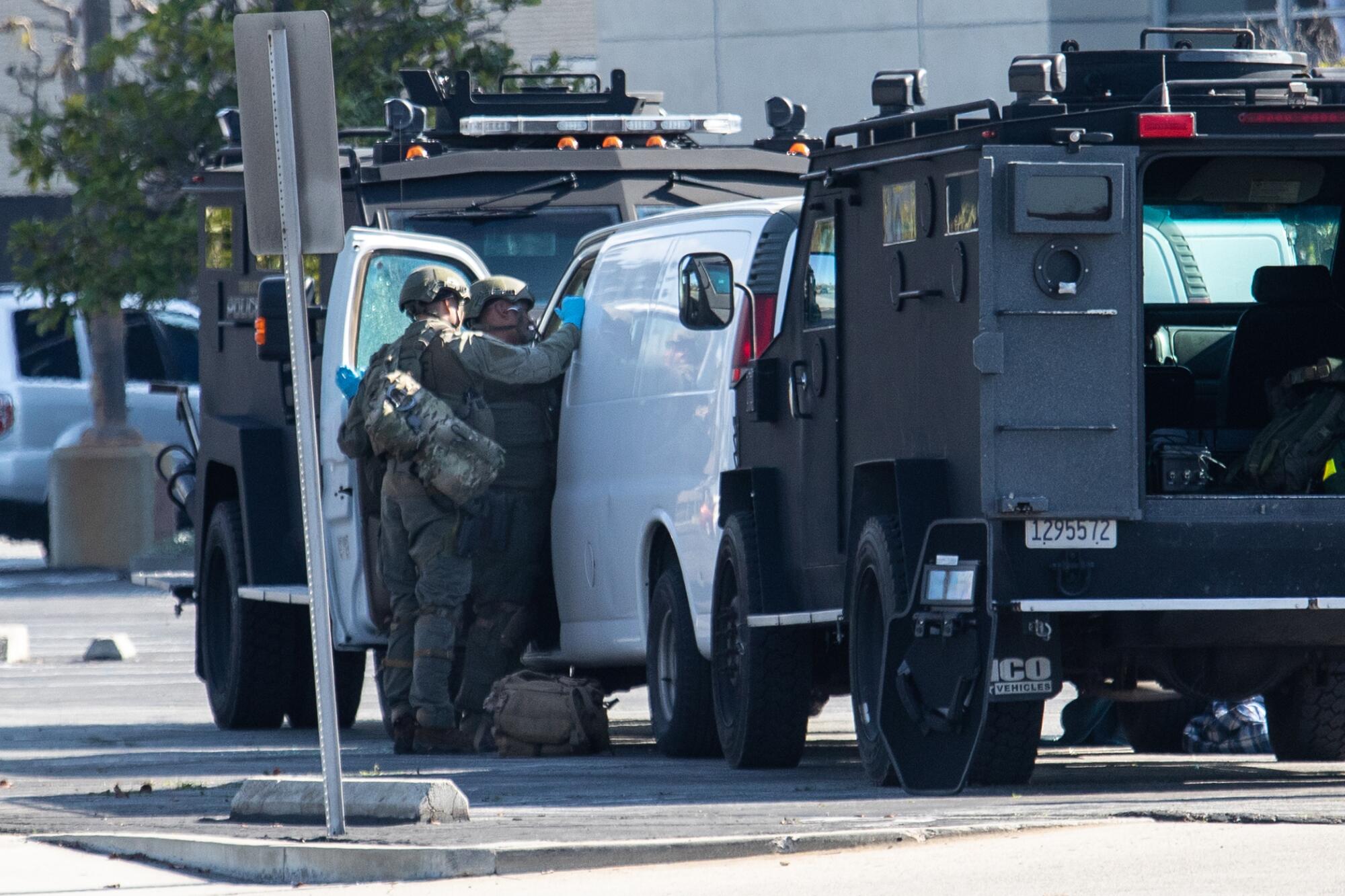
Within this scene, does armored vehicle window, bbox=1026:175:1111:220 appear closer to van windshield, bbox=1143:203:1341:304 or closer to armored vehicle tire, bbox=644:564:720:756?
van windshield, bbox=1143:203:1341:304

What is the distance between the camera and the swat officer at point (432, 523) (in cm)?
1102

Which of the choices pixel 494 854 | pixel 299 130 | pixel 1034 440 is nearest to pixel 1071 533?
pixel 1034 440

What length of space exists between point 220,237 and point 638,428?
13.6 ft

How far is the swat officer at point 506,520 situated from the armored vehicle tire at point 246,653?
2072 millimetres

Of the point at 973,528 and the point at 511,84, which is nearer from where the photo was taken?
the point at 973,528

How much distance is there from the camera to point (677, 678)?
10695 millimetres

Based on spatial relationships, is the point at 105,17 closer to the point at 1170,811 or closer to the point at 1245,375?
the point at 1245,375

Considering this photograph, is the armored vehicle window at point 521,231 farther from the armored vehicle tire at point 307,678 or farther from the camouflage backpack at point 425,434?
the camouflage backpack at point 425,434

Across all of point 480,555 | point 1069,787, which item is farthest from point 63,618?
point 1069,787

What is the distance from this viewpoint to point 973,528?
8.16m

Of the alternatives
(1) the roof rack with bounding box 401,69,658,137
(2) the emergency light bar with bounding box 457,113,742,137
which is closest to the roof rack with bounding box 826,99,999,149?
(2) the emergency light bar with bounding box 457,113,742,137

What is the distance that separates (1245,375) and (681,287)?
209 centimetres

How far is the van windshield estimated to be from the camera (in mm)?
10688

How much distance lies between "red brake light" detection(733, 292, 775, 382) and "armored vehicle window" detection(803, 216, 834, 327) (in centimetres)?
42
